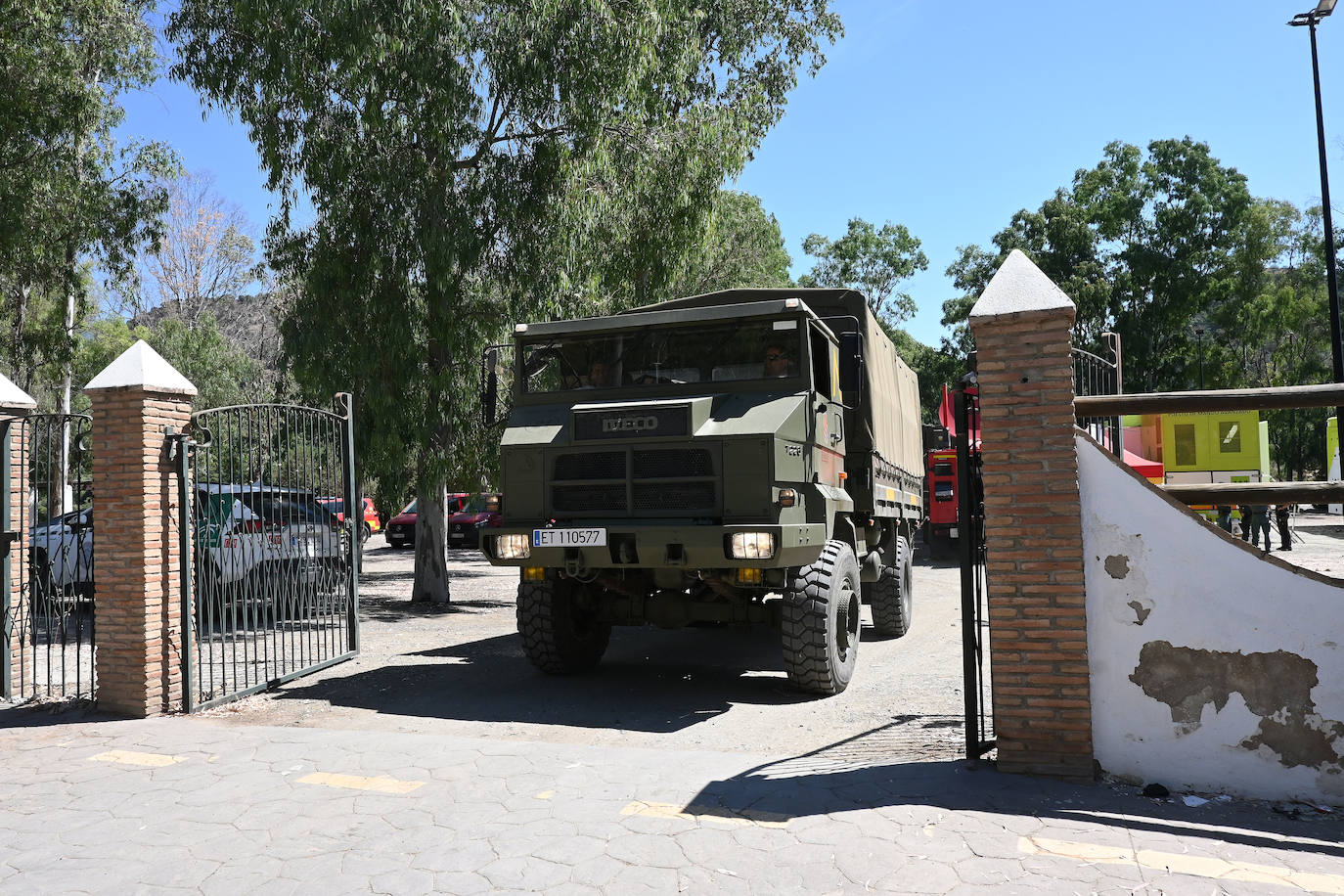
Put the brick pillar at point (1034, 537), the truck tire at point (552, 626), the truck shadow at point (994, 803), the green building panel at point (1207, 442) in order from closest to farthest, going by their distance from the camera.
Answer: the truck shadow at point (994, 803)
the brick pillar at point (1034, 537)
the truck tire at point (552, 626)
the green building panel at point (1207, 442)

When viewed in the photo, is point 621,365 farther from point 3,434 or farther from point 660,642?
point 3,434

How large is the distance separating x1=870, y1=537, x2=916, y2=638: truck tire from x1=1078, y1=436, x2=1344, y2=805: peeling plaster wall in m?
5.09

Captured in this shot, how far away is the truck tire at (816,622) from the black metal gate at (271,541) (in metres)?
3.89

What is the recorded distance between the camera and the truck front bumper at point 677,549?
252 inches

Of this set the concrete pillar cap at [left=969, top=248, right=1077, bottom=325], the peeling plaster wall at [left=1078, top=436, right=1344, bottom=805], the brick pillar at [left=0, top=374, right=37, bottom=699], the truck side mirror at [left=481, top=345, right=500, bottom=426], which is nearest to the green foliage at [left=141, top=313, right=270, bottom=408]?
the brick pillar at [left=0, top=374, right=37, bottom=699]

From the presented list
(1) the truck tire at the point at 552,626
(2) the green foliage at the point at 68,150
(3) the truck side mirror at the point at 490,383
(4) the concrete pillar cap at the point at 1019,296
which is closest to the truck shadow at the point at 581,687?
(1) the truck tire at the point at 552,626

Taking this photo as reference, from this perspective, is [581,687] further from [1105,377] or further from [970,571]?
[1105,377]

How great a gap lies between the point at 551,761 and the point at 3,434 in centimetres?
538

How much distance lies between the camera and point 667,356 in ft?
24.7

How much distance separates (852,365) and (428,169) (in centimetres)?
727

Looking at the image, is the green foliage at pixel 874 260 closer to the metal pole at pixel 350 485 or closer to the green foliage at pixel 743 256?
the green foliage at pixel 743 256

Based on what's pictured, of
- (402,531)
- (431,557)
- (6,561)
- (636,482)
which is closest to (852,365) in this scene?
(636,482)

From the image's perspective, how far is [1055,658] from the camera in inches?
194

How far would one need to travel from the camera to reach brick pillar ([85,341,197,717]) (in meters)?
6.84
